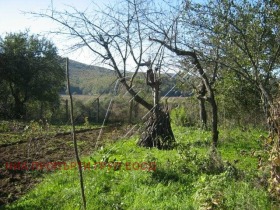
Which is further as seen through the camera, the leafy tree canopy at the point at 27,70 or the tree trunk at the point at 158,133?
the leafy tree canopy at the point at 27,70

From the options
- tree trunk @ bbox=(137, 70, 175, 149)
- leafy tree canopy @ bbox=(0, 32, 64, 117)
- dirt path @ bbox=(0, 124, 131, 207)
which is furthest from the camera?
leafy tree canopy @ bbox=(0, 32, 64, 117)

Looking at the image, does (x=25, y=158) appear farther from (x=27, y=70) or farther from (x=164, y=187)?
(x=27, y=70)

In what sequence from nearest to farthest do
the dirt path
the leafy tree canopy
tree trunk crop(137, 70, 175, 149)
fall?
the dirt path → tree trunk crop(137, 70, 175, 149) → the leafy tree canopy

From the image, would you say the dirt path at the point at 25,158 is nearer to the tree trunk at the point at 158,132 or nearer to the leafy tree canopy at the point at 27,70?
the tree trunk at the point at 158,132

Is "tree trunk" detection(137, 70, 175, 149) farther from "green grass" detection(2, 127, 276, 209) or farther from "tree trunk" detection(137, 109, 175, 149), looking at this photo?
"green grass" detection(2, 127, 276, 209)

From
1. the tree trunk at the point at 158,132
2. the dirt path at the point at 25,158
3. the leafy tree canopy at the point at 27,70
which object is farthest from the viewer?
the leafy tree canopy at the point at 27,70

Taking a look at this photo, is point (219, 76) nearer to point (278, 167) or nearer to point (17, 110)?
point (278, 167)

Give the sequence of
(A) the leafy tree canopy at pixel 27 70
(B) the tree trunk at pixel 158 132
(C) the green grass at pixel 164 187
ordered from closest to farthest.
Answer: (C) the green grass at pixel 164 187, (B) the tree trunk at pixel 158 132, (A) the leafy tree canopy at pixel 27 70

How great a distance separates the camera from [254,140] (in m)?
9.98

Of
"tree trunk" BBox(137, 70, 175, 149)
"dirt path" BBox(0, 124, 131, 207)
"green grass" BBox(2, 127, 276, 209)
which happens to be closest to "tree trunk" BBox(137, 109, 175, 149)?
"tree trunk" BBox(137, 70, 175, 149)

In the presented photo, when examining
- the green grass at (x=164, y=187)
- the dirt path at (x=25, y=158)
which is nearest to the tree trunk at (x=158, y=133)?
the dirt path at (x=25, y=158)

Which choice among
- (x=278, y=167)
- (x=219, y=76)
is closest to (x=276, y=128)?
(x=278, y=167)

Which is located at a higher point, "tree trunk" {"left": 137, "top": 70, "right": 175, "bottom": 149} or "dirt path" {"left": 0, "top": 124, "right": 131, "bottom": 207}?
"tree trunk" {"left": 137, "top": 70, "right": 175, "bottom": 149}

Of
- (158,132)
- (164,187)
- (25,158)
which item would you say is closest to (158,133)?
(158,132)
